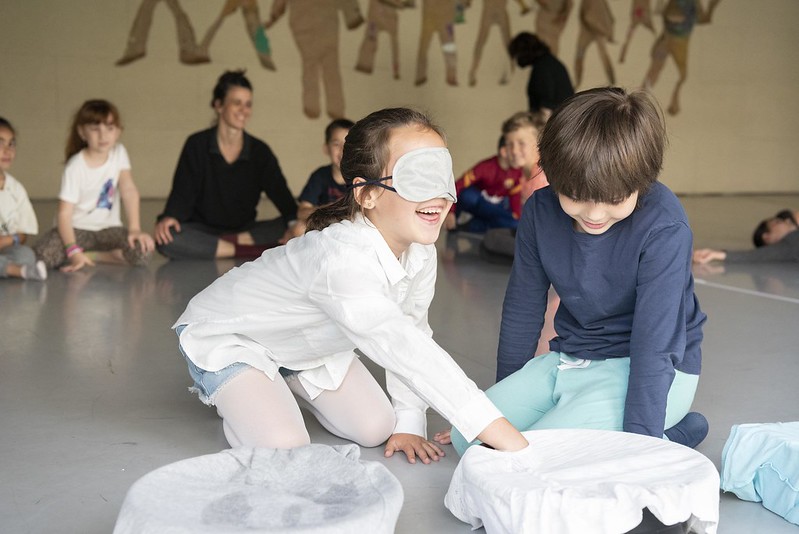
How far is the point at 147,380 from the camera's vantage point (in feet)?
8.83

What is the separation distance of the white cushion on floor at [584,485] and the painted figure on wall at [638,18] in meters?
8.20

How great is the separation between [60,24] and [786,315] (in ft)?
20.1

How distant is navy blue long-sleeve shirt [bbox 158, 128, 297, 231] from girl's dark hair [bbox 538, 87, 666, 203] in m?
3.36

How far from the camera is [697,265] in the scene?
511 centimetres

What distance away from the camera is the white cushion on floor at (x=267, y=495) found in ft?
4.49

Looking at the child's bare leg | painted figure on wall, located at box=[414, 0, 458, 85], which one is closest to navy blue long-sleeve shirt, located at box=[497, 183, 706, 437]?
the child's bare leg

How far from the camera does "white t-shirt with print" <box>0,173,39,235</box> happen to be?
4633 mm

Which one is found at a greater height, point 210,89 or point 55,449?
point 210,89

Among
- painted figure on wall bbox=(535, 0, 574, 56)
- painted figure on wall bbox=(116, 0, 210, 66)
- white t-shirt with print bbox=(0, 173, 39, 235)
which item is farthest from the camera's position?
painted figure on wall bbox=(535, 0, 574, 56)

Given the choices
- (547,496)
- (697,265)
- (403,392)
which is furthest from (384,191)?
(697,265)

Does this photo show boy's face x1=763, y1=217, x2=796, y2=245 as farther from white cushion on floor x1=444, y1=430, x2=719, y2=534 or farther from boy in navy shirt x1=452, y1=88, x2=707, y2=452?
white cushion on floor x1=444, y1=430, x2=719, y2=534

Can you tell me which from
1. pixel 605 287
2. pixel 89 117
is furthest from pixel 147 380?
pixel 89 117

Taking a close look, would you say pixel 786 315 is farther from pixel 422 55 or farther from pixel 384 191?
pixel 422 55

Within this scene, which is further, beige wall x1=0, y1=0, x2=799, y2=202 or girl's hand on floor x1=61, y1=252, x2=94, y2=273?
beige wall x1=0, y1=0, x2=799, y2=202
